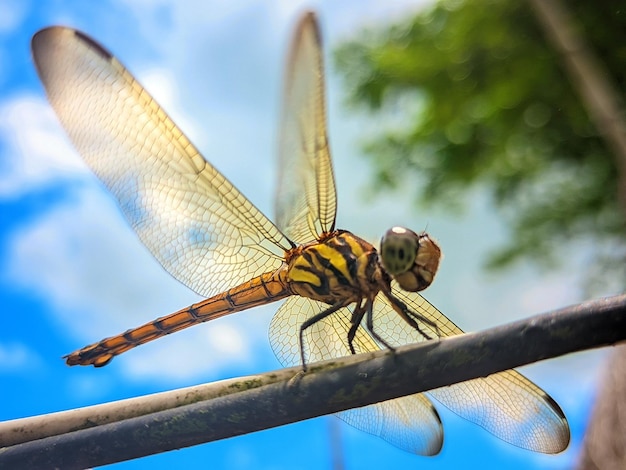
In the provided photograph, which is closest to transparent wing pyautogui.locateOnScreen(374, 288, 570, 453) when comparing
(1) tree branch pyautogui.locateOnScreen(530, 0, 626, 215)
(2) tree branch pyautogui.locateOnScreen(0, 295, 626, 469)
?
(2) tree branch pyautogui.locateOnScreen(0, 295, 626, 469)

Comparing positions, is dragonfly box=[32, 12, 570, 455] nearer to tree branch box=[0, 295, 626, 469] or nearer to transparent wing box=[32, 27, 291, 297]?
transparent wing box=[32, 27, 291, 297]

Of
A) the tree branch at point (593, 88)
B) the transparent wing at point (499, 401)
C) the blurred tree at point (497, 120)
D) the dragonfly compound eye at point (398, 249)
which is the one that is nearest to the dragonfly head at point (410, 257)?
the dragonfly compound eye at point (398, 249)

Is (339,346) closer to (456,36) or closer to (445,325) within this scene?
(445,325)

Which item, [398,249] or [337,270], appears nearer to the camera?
[398,249]

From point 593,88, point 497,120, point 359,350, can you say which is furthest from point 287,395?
point 497,120

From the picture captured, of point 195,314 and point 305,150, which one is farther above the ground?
point 305,150

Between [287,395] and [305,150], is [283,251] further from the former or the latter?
[287,395]

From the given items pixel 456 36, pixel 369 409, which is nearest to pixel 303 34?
pixel 369 409
